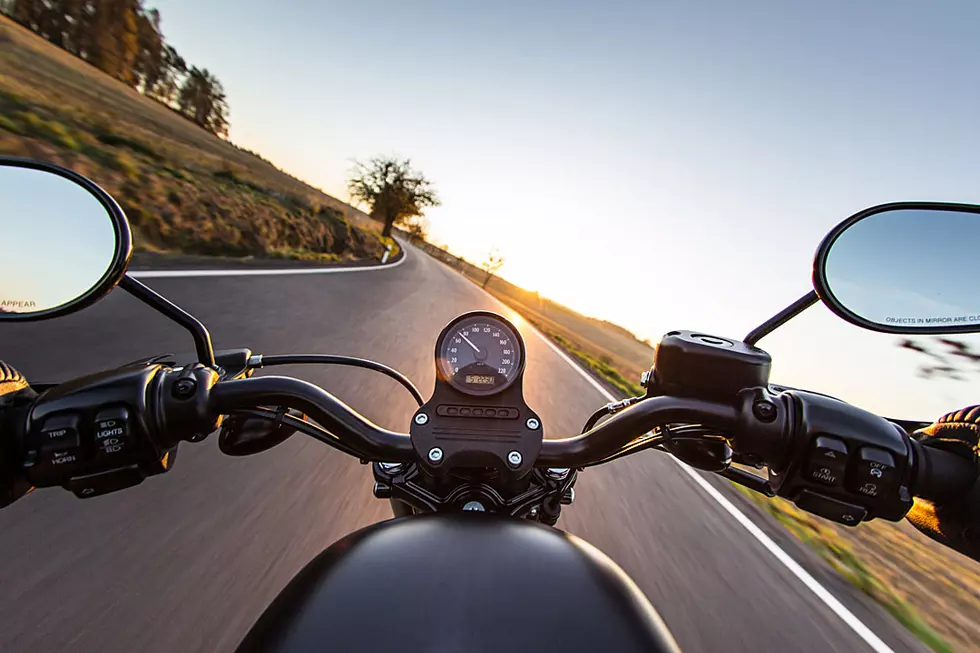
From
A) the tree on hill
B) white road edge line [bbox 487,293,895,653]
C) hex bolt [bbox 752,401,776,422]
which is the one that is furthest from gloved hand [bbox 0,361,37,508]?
the tree on hill

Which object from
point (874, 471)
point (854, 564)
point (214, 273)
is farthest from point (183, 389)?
point (214, 273)

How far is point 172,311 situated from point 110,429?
0.27 m

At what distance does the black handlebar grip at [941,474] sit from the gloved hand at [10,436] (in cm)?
181

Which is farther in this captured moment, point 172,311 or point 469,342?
point 469,342

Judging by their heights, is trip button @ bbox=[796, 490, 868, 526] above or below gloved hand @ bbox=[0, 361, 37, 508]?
above

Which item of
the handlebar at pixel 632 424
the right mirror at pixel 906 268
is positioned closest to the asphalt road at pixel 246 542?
the handlebar at pixel 632 424

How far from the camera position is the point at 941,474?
1164 millimetres

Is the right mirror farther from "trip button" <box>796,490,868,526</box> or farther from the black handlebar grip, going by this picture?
"trip button" <box>796,490,868,526</box>

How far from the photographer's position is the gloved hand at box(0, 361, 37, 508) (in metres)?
1.06

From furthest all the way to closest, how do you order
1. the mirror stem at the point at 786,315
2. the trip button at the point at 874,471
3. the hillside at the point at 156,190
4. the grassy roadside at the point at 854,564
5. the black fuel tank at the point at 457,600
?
the hillside at the point at 156,190 < the grassy roadside at the point at 854,564 < the mirror stem at the point at 786,315 < the trip button at the point at 874,471 < the black fuel tank at the point at 457,600

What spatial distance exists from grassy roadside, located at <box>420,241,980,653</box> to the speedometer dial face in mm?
3426

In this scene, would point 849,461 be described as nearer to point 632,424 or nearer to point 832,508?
point 832,508

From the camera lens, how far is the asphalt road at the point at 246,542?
2.08 meters

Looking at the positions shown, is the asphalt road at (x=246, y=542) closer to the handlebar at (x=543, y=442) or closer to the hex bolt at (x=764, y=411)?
the handlebar at (x=543, y=442)
